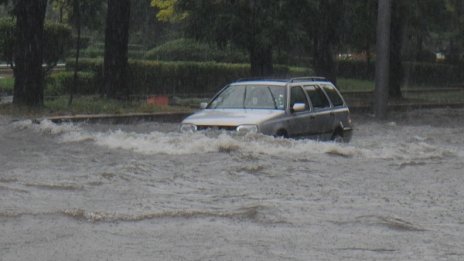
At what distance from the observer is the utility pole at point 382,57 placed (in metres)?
28.7

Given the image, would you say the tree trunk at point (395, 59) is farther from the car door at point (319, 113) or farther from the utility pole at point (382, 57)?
the car door at point (319, 113)

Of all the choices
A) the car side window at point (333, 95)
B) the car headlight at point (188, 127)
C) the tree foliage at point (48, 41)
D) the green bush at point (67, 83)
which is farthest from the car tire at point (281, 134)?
the green bush at point (67, 83)

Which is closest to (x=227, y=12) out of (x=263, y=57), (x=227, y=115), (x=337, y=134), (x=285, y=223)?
(x=263, y=57)

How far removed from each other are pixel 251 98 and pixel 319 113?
1635 mm

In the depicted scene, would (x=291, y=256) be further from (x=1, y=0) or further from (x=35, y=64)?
(x=1, y=0)

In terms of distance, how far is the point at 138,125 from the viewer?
76.0 feet

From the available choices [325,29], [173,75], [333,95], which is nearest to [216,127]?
[333,95]

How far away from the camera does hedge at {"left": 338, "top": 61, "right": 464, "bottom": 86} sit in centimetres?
6072

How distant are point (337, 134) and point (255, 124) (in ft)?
11.4

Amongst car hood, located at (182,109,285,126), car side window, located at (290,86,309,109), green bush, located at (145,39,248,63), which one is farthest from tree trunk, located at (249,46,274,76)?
green bush, located at (145,39,248,63)

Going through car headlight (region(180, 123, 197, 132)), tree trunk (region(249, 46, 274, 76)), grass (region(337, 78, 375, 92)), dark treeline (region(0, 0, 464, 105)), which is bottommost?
grass (region(337, 78, 375, 92))

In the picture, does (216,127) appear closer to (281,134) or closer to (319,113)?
(281,134)

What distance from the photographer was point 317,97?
63.2 ft

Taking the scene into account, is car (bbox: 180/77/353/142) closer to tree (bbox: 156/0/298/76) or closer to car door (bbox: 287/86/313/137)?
car door (bbox: 287/86/313/137)
